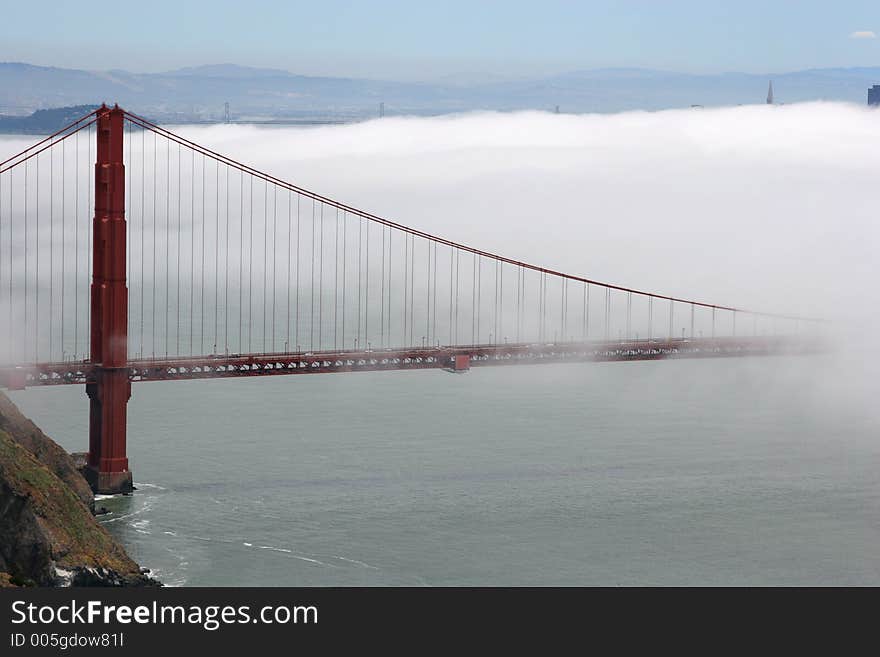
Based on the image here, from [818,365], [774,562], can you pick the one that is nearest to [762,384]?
[818,365]

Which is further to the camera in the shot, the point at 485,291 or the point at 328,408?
the point at 485,291

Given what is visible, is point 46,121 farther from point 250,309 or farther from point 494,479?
point 494,479

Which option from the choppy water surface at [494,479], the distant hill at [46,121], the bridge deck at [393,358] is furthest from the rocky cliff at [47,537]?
the distant hill at [46,121]

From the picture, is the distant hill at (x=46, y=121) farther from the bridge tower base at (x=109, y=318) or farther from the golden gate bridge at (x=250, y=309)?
the bridge tower base at (x=109, y=318)

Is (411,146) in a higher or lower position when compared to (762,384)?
higher
